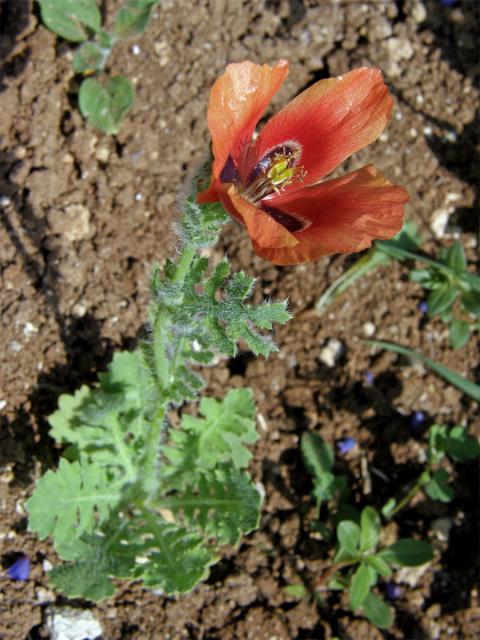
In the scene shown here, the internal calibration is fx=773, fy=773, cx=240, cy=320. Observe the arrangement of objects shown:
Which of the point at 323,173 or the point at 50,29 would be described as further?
the point at 50,29

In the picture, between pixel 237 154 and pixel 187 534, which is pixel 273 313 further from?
pixel 187 534

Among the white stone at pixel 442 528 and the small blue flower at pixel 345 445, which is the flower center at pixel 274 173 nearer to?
the small blue flower at pixel 345 445

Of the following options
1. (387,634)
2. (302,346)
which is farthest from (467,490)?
(302,346)

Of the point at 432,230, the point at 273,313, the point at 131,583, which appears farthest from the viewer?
the point at 432,230

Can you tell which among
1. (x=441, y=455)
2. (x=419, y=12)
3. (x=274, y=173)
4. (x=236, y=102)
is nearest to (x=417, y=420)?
(x=441, y=455)

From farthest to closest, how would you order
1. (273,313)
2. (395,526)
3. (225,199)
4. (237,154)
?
(395,526) < (237,154) < (273,313) < (225,199)

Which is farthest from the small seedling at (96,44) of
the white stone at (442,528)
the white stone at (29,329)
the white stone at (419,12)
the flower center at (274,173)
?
the white stone at (442,528)
